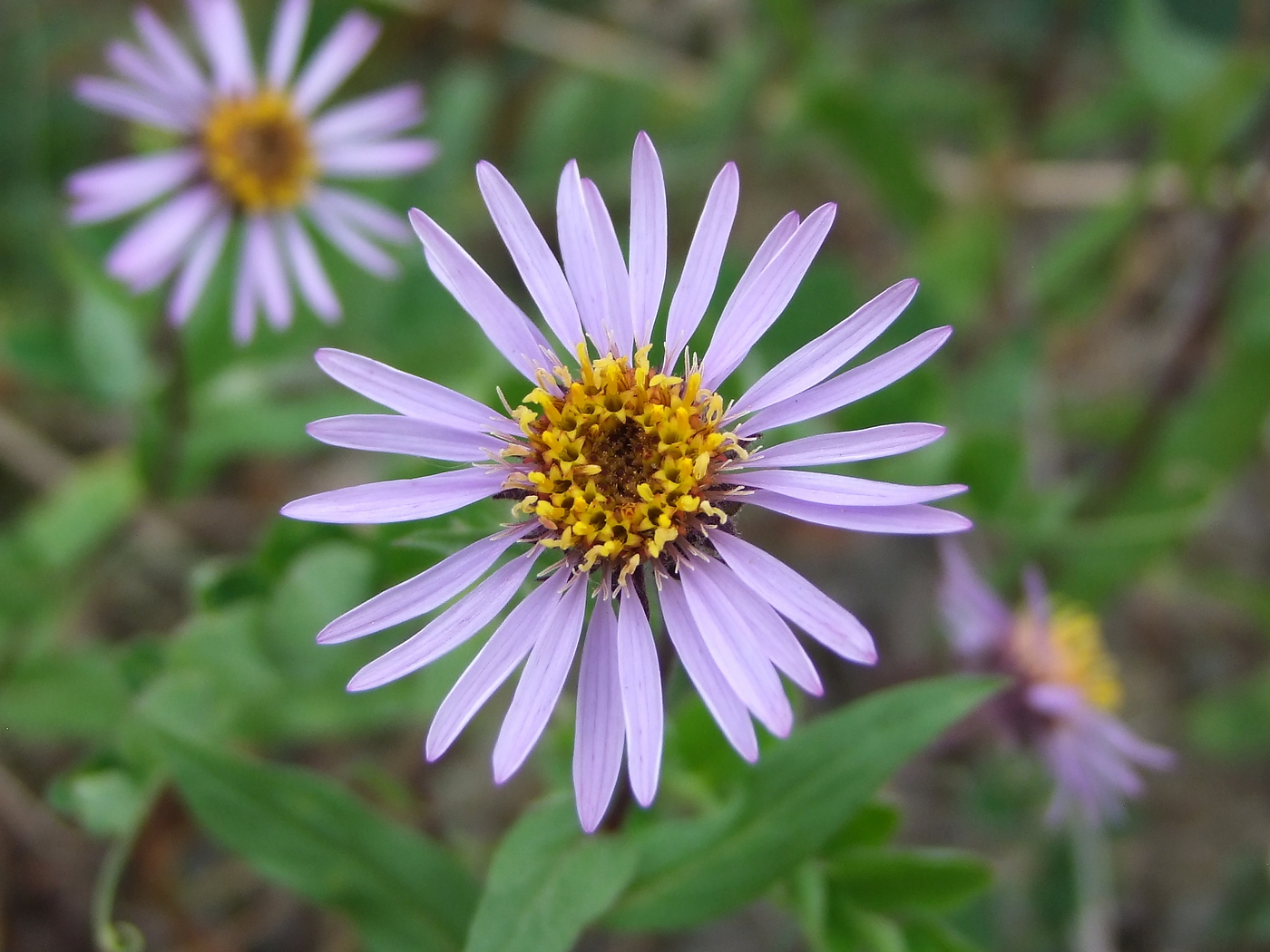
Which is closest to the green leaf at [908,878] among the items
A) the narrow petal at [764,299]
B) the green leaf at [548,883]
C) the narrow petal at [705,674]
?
the green leaf at [548,883]

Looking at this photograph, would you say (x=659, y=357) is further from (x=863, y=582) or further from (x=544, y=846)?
(x=863, y=582)

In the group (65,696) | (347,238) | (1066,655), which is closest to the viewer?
(65,696)

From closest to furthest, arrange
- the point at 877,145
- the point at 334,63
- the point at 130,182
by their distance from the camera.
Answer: the point at 130,182 → the point at 334,63 → the point at 877,145

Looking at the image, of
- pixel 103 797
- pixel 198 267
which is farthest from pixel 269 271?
pixel 103 797

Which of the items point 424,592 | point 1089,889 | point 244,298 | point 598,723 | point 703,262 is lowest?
point 1089,889

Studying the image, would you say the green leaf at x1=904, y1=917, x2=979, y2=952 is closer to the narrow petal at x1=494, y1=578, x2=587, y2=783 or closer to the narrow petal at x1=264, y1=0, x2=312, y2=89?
the narrow petal at x1=494, y1=578, x2=587, y2=783

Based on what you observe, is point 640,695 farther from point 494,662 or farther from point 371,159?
point 371,159

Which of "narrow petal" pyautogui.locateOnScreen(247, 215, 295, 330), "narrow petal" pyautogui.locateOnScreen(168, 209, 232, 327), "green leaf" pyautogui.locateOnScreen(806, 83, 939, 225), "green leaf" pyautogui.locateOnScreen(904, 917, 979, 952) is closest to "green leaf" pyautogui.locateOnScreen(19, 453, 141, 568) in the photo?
"narrow petal" pyautogui.locateOnScreen(168, 209, 232, 327)
